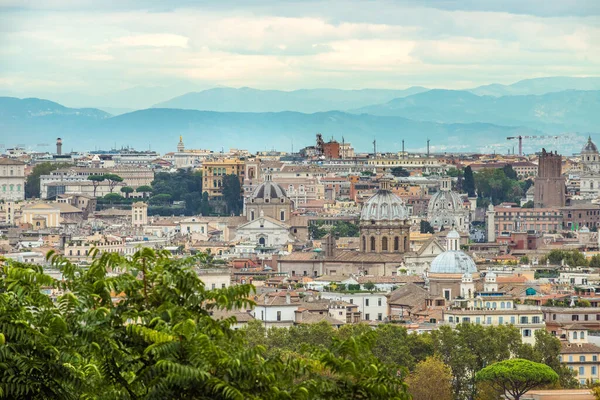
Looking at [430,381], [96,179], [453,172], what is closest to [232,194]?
[96,179]

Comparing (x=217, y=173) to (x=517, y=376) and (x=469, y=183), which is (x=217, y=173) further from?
(x=517, y=376)

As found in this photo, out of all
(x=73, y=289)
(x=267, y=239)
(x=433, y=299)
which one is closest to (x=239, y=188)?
(x=267, y=239)

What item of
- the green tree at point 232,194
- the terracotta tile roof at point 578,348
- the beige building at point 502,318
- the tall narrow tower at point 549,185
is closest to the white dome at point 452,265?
the beige building at point 502,318

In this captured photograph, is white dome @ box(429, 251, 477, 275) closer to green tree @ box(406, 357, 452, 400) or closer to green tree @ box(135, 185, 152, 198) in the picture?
green tree @ box(406, 357, 452, 400)

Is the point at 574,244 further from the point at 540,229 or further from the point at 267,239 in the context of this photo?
the point at 540,229

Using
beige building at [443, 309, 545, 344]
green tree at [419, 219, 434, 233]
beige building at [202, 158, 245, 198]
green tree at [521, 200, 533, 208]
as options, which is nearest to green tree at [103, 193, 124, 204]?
beige building at [202, 158, 245, 198]

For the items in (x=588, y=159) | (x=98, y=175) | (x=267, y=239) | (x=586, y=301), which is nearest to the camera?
(x=586, y=301)
